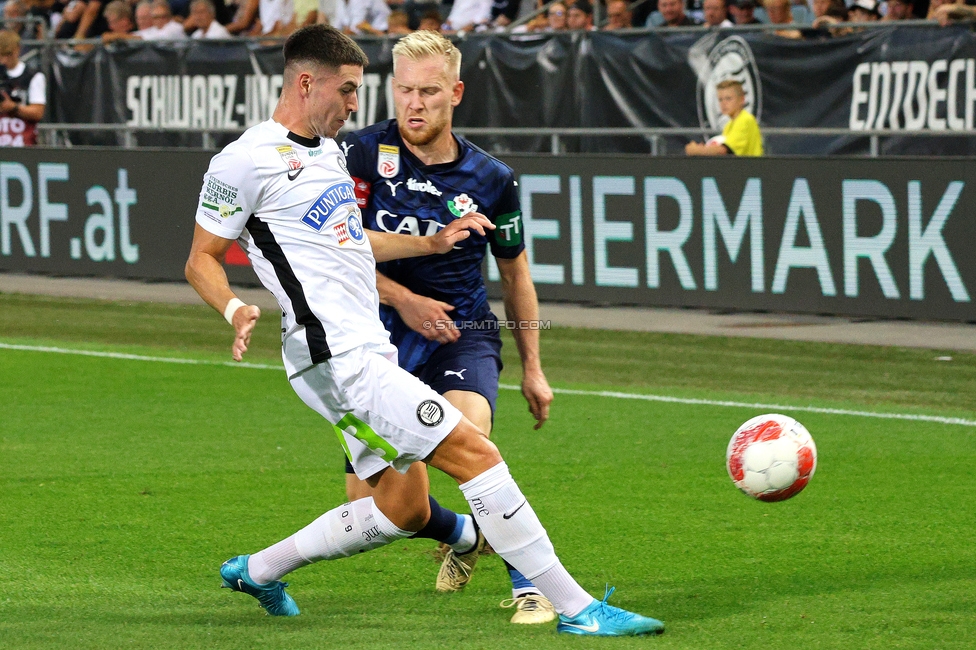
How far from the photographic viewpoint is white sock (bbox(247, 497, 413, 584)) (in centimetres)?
541

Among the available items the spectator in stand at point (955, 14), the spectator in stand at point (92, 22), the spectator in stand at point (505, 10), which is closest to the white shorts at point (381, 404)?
the spectator in stand at point (955, 14)

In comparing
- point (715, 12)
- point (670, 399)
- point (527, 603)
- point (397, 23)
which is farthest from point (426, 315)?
point (397, 23)

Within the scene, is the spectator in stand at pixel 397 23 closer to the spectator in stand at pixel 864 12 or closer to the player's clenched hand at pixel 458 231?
the spectator in stand at pixel 864 12

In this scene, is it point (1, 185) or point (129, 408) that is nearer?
point (129, 408)

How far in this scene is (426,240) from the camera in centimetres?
552

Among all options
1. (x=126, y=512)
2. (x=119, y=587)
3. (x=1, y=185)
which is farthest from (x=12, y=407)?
(x=1, y=185)

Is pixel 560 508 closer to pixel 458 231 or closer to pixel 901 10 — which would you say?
pixel 458 231

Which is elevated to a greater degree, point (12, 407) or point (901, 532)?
point (901, 532)

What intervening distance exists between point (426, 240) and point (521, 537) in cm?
116

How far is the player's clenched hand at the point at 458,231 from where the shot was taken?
538 cm

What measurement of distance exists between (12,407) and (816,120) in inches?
303

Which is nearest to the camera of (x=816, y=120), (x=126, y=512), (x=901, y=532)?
(x=901, y=532)

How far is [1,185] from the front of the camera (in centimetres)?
1886

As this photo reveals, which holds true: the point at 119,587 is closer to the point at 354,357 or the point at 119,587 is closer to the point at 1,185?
the point at 354,357
